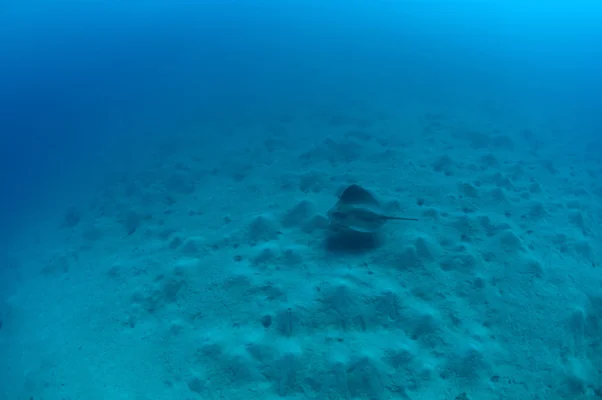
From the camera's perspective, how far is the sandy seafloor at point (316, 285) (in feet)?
12.4

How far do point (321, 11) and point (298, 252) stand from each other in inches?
768

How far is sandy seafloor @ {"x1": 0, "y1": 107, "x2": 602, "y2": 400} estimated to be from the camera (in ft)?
12.4

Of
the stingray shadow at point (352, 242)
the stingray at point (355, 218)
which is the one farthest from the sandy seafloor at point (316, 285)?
the stingray at point (355, 218)

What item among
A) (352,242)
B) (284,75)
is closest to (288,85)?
(284,75)

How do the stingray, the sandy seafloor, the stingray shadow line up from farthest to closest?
the stingray shadow < the stingray < the sandy seafloor

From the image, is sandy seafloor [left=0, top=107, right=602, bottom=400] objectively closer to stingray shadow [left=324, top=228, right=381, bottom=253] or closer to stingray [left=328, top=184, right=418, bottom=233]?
stingray shadow [left=324, top=228, right=381, bottom=253]

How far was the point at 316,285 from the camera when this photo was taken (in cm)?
456

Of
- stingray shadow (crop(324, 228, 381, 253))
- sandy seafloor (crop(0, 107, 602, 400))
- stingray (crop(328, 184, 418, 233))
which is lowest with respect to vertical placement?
sandy seafloor (crop(0, 107, 602, 400))

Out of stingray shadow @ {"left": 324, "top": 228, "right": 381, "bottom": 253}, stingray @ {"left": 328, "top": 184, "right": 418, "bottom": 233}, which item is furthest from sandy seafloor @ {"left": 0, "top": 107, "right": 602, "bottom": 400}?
stingray @ {"left": 328, "top": 184, "right": 418, "bottom": 233}

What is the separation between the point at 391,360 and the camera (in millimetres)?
3764

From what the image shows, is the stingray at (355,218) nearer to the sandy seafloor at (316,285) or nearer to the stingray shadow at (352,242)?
the stingray shadow at (352,242)

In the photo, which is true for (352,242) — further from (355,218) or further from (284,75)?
(284,75)

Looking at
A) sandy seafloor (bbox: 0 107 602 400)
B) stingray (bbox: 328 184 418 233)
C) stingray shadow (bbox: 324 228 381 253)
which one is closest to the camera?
sandy seafloor (bbox: 0 107 602 400)

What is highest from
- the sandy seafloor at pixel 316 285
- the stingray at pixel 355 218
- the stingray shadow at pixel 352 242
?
the stingray at pixel 355 218
